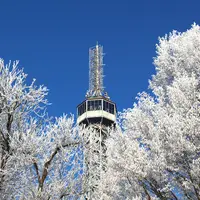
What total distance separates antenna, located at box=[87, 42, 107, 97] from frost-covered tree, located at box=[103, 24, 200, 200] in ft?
195

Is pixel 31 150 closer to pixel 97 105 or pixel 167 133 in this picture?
pixel 167 133

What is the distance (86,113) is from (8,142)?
69754mm

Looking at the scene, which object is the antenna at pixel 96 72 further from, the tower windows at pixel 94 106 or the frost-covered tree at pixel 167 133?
the frost-covered tree at pixel 167 133

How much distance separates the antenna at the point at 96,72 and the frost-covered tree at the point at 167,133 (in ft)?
195

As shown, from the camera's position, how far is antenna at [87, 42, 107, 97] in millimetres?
85062

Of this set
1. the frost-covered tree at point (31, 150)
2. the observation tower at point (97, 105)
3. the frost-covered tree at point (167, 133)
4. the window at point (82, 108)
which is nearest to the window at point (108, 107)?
the observation tower at point (97, 105)

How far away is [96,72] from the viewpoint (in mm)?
87375

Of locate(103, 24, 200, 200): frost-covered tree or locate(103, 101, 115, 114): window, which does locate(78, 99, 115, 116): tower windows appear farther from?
locate(103, 24, 200, 200): frost-covered tree

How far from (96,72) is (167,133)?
69888mm

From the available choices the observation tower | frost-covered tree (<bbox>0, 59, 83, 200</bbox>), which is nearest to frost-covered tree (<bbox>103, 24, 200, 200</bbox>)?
frost-covered tree (<bbox>0, 59, 83, 200</bbox>)

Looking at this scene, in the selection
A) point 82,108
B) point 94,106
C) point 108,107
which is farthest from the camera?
point 108,107

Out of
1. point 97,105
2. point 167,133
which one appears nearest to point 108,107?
point 97,105

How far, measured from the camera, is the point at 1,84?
12953mm

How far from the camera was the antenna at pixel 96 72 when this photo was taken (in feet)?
279
